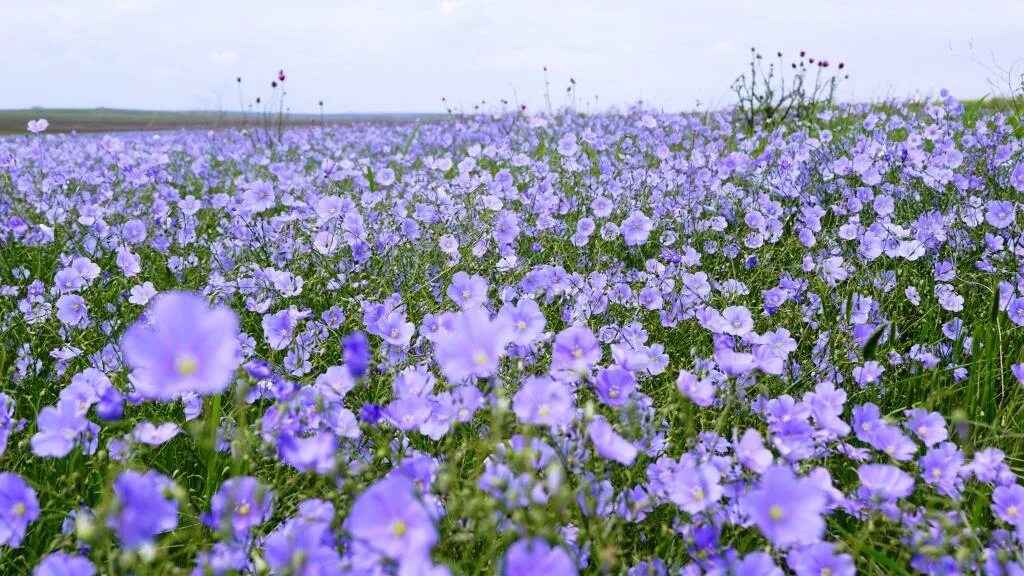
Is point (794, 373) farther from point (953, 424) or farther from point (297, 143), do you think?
point (297, 143)

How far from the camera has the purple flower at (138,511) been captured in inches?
44.5

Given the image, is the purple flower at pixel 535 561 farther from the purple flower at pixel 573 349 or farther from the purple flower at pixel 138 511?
the purple flower at pixel 573 349

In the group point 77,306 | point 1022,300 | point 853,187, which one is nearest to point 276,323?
point 77,306

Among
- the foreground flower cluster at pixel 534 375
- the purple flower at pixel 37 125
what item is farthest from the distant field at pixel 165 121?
the foreground flower cluster at pixel 534 375

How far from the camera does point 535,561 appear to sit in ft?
3.59

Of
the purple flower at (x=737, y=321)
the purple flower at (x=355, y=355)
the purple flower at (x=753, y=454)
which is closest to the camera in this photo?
the purple flower at (x=355, y=355)

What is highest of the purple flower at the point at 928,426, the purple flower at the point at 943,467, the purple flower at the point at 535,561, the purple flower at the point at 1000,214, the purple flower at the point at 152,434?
the purple flower at the point at 1000,214

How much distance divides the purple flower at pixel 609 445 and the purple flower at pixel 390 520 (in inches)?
15.2

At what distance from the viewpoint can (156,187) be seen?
5238 mm

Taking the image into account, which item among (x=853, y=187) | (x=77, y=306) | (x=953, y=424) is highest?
(x=853, y=187)

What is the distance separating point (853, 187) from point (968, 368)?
77.8 inches

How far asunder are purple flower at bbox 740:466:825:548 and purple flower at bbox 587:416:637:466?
0.23m

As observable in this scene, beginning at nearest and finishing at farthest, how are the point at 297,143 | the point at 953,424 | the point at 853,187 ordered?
the point at 953,424 → the point at 853,187 → the point at 297,143

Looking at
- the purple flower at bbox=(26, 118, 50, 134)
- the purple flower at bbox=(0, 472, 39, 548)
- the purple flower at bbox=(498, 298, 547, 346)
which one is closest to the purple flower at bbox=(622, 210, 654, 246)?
the purple flower at bbox=(498, 298, 547, 346)
